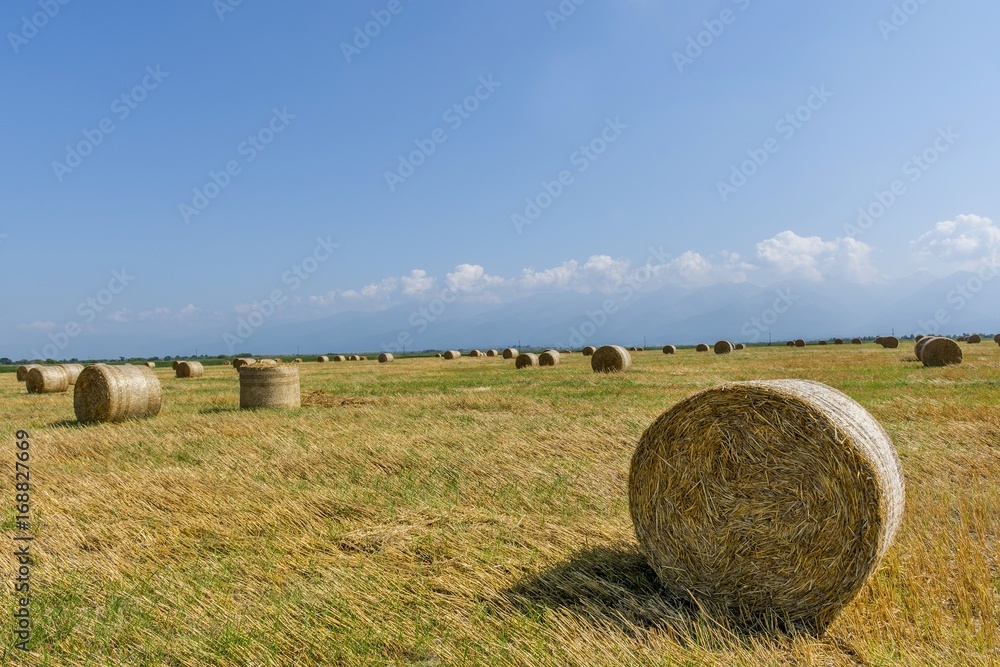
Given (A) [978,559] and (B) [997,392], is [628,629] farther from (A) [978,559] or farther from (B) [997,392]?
(B) [997,392]

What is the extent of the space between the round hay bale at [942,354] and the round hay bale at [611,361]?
12.7m

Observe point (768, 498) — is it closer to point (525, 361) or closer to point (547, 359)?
point (525, 361)

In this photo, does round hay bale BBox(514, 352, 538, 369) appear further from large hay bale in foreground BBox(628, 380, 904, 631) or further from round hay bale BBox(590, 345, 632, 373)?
large hay bale in foreground BBox(628, 380, 904, 631)

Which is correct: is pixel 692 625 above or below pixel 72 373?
below

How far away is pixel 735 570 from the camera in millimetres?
4547

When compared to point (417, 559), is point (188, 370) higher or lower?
higher

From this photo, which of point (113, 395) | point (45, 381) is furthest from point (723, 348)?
point (113, 395)

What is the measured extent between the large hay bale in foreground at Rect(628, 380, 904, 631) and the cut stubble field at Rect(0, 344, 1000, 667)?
1.01ft

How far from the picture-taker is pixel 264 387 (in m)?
15.2

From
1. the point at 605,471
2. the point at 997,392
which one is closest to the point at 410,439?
the point at 605,471

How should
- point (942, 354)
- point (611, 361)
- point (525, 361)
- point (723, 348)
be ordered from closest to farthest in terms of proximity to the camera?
point (942, 354), point (611, 361), point (525, 361), point (723, 348)

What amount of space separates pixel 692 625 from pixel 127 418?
44.8ft

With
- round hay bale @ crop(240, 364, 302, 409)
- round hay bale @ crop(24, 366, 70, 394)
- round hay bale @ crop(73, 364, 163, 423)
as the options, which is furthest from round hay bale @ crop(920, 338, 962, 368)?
round hay bale @ crop(24, 366, 70, 394)

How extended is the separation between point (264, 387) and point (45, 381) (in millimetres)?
16392
